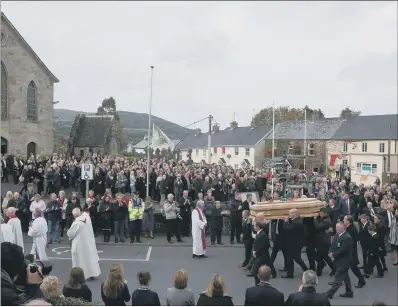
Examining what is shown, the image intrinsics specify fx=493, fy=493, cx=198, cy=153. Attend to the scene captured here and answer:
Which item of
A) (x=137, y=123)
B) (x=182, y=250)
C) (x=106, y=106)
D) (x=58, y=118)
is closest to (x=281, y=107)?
(x=106, y=106)

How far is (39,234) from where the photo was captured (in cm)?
1254

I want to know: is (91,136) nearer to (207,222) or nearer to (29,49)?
(29,49)

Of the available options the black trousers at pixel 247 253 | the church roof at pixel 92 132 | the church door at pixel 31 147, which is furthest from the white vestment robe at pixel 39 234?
the church roof at pixel 92 132

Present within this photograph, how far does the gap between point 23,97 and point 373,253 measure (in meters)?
31.1

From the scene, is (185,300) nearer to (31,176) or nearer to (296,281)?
(296,281)

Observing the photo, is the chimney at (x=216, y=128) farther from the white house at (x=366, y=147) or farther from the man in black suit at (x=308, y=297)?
the man in black suit at (x=308, y=297)

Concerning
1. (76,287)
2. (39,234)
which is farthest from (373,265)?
(76,287)

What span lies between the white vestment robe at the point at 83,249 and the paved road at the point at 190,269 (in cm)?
33

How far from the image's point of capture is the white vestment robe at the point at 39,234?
40.8ft

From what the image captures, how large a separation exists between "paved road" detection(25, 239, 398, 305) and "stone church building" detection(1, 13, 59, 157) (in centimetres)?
2347

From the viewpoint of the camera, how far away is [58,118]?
44688mm

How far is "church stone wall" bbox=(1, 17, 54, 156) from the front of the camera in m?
36.8

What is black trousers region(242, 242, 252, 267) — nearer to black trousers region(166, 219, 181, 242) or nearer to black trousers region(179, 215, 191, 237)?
black trousers region(166, 219, 181, 242)

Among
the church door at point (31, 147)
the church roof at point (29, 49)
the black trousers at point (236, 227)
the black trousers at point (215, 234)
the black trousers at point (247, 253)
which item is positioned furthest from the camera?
the church door at point (31, 147)
